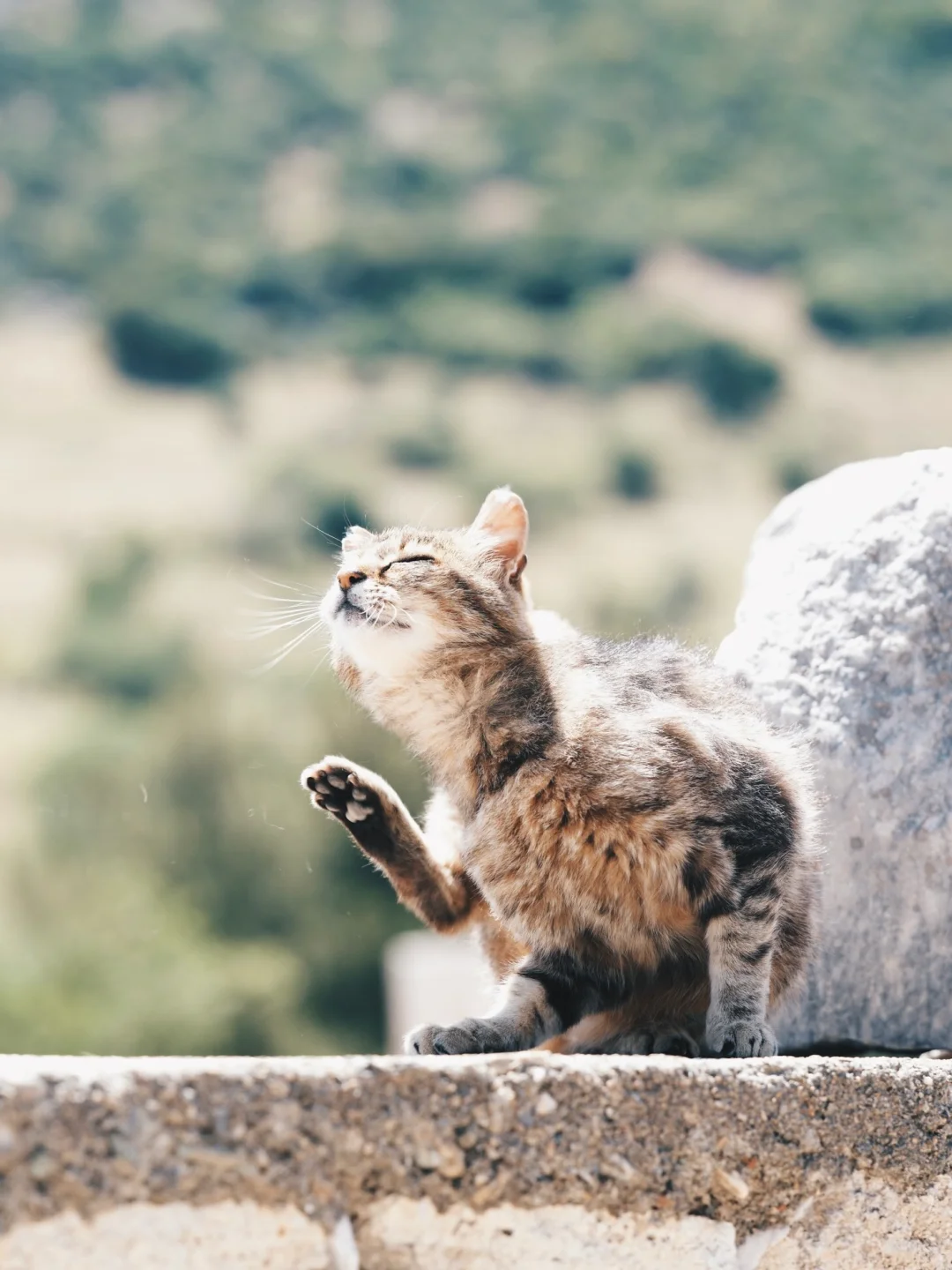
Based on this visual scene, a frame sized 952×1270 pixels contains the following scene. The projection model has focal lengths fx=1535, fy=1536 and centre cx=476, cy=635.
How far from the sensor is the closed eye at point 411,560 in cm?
290

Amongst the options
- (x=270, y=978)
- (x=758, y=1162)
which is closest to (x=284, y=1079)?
(x=758, y=1162)

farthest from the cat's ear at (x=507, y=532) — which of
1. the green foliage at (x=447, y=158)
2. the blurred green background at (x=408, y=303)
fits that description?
the green foliage at (x=447, y=158)

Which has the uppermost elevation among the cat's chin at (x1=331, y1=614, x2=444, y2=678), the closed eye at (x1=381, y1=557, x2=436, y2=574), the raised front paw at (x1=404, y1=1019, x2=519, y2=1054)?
the closed eye at (x1=381, y1=557, x2=436, y2=574)

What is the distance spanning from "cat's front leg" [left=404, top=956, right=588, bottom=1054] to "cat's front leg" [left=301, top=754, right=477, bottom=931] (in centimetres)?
27

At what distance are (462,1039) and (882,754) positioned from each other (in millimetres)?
989

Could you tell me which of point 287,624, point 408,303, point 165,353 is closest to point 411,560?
point 287,624

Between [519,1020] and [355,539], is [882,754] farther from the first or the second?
[355,539]

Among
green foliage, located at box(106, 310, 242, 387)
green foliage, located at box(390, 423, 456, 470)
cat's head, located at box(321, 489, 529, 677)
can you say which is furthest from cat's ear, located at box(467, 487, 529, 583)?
green foliage, located at box(106, 310, 242, 387)

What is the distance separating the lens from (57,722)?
77.8 ft

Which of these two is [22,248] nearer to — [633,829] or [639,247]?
[639,247]

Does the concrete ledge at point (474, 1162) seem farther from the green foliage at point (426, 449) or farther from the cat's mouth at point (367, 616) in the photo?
the green foliage at point (426, 449)

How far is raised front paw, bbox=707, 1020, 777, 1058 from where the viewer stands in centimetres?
237

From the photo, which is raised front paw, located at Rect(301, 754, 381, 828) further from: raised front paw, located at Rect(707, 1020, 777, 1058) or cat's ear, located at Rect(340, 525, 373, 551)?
raised front paw, located at Rect(707, 1020, 777, 1058)

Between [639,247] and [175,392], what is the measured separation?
9696mm
